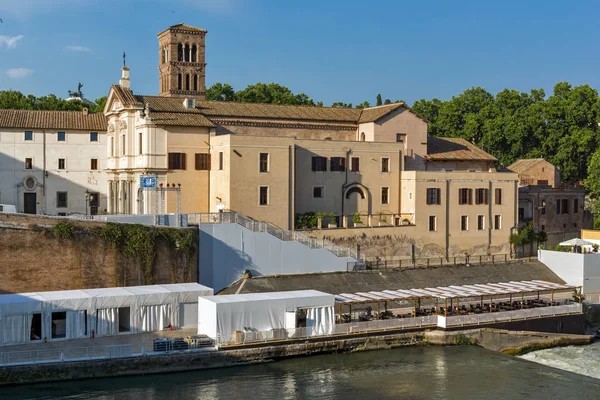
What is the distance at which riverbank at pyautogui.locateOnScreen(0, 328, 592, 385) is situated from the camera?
2969 cm

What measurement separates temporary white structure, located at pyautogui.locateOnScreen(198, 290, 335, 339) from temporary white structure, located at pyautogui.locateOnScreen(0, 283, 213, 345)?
159cm

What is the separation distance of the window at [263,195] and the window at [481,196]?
15202 millimetres

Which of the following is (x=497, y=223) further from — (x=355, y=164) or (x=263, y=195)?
(x=263, y=195)

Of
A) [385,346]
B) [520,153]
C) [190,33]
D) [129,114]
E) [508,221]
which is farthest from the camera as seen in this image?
[520,153]

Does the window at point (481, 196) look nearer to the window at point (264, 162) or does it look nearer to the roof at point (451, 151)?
the roof at point (451, 151)

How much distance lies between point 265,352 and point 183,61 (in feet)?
123

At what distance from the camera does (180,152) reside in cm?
4672

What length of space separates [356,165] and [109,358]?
919 inches

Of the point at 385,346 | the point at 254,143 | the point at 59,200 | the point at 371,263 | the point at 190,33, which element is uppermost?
the point at 190,33

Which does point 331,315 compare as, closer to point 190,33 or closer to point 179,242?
point 179,242

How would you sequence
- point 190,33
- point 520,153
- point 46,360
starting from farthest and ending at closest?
point 520,153, point 190,33, point 46,360

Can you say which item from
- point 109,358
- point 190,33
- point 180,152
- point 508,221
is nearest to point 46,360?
point 109,358

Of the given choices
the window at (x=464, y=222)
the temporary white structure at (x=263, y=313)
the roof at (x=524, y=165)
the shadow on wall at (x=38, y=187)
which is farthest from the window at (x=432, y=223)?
the shadow on wall at (x=38, y=187)

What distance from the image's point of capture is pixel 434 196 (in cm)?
5041
